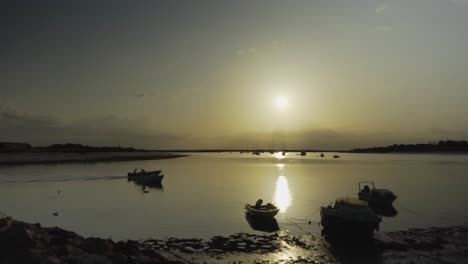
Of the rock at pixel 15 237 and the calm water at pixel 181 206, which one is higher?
the rock at pixel 15 237

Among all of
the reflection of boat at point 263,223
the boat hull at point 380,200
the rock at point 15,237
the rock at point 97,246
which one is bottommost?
the reflection of boat at point 263,223

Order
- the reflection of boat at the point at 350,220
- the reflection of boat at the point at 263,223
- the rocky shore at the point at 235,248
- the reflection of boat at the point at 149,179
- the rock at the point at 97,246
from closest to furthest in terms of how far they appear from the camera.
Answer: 1. the rocky shore at the point at 235,248
2. the rock at the point at 97,246
3. the reflection of boat at the point at 350,220
4. the reflection of boat at the point at 263,223
5. the reflection of boat at the point at 149,179

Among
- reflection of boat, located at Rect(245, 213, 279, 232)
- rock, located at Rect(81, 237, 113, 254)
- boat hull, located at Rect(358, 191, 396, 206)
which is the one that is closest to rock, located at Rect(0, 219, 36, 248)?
rock, located at Rect(81, 237, 113, 254)

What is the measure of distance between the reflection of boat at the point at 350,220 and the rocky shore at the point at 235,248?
1.28m

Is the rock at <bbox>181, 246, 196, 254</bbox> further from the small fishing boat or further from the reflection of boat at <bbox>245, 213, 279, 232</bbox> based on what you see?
the small fishing boat

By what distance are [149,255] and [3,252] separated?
8.94m

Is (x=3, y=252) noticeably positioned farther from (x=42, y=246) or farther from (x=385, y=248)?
(x=385, y=248)

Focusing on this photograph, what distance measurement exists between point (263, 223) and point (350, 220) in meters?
9.57

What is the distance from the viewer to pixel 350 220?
32656 mm

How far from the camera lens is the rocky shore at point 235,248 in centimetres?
1933

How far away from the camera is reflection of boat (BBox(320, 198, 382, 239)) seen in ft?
105

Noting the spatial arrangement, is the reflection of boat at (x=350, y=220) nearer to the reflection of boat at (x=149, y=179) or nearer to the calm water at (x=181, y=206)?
the calm water at (x=181, y=206)

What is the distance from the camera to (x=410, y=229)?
119 feet

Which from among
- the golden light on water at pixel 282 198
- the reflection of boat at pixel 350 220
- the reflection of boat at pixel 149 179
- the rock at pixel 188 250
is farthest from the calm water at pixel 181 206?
the rock at pixel 188 250
